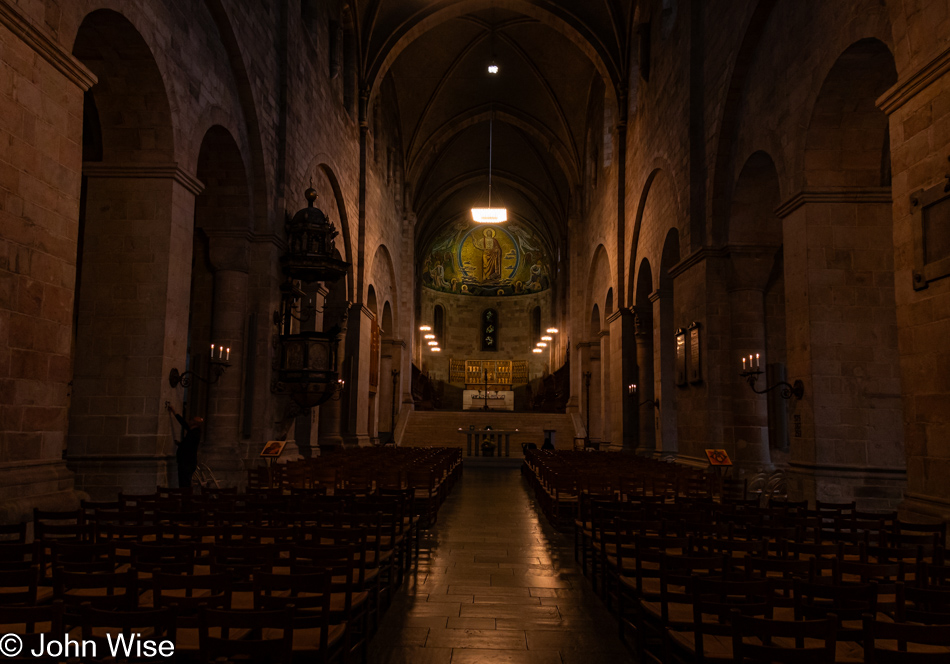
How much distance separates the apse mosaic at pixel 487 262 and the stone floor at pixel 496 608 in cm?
3496

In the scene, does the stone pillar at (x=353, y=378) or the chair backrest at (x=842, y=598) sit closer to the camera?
the chair backrest at (x=842, y=598)

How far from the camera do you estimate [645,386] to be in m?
19.7

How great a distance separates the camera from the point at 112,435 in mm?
9156

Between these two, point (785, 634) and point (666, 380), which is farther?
point (666, 380)

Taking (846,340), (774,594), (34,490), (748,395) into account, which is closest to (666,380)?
(748,395)

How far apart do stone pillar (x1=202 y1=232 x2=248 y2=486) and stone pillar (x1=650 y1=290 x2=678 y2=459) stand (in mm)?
9293

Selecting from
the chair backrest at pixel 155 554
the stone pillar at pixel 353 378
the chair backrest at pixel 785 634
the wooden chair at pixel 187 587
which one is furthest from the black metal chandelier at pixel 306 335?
the chair backrest at pixel 785 634

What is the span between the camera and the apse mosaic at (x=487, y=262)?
4416 centimetres

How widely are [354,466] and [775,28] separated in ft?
31.4

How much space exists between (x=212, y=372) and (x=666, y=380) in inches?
391

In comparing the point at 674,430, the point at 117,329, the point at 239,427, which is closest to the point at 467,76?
the point at 674,430

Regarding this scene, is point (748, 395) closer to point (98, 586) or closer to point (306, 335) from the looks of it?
point (306, 335)

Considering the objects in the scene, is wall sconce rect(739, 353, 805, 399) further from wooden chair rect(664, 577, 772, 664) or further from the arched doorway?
the arched doorway

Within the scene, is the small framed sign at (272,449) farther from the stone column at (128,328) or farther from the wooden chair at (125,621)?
the wooden chair at (125,621)
